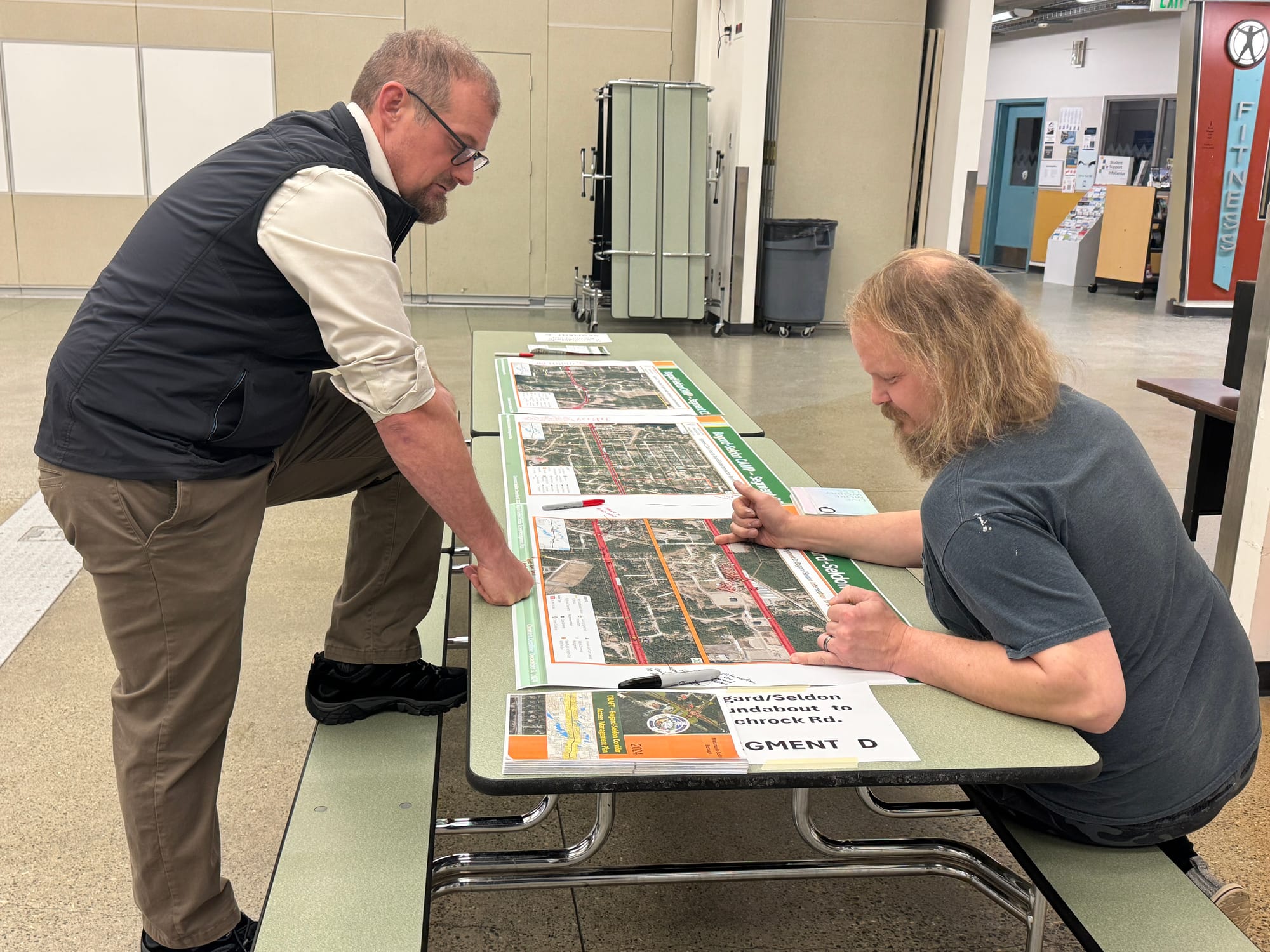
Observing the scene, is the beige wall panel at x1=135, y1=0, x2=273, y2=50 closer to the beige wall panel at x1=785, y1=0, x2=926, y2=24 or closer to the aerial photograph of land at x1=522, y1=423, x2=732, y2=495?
the beige wall panel at x1=785, y1=0, x2=926, y2=24

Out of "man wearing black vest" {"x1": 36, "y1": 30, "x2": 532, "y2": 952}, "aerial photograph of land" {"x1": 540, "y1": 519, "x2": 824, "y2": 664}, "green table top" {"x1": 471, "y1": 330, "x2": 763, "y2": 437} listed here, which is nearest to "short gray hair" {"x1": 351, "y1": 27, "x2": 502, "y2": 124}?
"man wearing black vest" {"x1": 36, "y1": 30, "x2": 532, "y2": 952}

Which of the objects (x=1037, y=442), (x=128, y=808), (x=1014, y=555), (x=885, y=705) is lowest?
(x=128, y=808)

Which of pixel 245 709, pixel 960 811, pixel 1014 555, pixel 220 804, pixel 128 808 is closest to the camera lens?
pixel 1014 555

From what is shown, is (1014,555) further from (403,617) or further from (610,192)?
(610,192)

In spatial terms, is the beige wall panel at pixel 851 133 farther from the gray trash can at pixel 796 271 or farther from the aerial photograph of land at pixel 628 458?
the aerial photograph of land at pixel 628 458

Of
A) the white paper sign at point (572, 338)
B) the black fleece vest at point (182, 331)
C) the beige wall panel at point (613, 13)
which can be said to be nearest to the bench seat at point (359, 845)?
the black fleece vest at point (182, 331)

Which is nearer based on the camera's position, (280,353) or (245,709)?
(280,353)

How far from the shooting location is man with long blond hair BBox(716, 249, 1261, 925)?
134cm

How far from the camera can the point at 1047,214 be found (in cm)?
1440

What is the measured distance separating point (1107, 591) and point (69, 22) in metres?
9.93

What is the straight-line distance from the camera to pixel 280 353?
170 centimetres

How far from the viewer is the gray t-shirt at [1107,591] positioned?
1348mm

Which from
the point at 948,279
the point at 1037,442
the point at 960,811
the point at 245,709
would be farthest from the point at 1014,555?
the point at 245,709

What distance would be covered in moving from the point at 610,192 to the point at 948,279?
7107 mm
